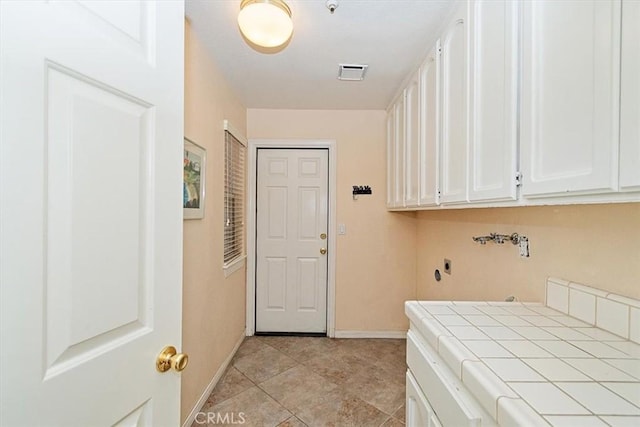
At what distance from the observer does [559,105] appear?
75 centimetres

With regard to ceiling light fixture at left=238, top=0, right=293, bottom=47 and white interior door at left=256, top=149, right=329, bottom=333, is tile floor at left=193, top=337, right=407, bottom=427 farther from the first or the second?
ceiling light fixture at left=238, top=0, right=293, bottom=47

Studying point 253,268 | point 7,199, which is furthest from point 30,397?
point 253,268

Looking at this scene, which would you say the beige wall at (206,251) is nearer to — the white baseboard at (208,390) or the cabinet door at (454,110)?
the white baseboard at (208,390)

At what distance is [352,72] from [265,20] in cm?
95

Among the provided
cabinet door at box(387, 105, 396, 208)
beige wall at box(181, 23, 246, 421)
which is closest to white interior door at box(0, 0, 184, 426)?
beige wall at box(181, 23, 246, 421)

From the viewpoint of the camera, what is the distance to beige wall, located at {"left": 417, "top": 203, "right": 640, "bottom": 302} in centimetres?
90

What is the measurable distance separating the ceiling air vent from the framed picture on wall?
1186 mm

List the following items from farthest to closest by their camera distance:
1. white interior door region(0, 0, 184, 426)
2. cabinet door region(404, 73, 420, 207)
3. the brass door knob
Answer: cabinet door region(404, 73, 420, 207)
the brass door knob
white interior door region(0, 0, 184, 426)

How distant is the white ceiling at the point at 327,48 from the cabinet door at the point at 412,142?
0.18 metres

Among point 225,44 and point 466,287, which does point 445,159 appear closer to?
point 466,287

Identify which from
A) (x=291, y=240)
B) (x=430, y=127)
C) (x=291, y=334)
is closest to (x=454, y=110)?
(x=430, y=127)

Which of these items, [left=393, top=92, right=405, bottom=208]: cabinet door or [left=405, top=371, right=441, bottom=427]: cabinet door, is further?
[left=393, top=92, right=405, bottom=208]: cabinet door

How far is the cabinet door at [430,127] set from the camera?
154 centimetres

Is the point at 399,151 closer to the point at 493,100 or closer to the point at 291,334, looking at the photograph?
the point at 493,100
